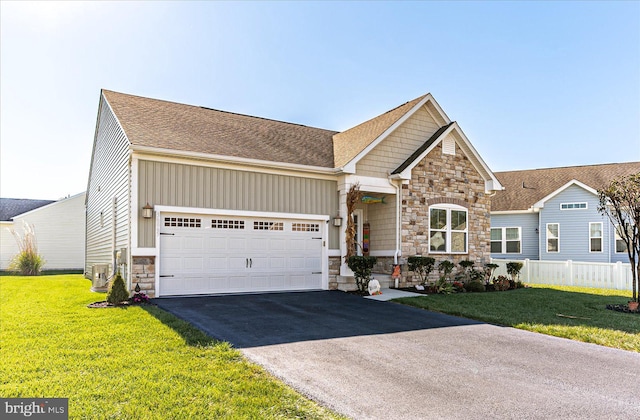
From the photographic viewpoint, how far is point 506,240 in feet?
72.4

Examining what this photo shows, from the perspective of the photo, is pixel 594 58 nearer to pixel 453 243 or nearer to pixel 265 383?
pixel 453 243

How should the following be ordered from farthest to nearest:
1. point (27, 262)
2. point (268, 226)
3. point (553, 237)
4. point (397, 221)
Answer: point (27, 262), point (553, 237), point (397, 221), point (268, 226)

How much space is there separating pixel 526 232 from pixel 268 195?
1493cm

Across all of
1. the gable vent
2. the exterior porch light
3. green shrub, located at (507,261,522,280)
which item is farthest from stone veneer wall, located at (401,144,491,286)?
the exterior porch light

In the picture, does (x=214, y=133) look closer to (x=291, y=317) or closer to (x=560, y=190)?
(x=291, y=317)

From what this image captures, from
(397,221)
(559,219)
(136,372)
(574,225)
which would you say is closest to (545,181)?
(559,219)

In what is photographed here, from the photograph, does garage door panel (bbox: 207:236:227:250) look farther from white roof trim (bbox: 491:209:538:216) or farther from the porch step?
white roof trim (bbox: 491:209:538:216)

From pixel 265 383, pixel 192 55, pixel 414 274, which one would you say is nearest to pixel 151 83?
pixel 192 55

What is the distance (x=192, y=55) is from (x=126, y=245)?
21.5 feet

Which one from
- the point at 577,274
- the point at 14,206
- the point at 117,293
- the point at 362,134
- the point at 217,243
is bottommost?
the point at 577,274

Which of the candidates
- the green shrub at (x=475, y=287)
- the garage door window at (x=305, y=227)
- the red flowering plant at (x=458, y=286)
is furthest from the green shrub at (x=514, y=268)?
the garage door window at (x=305, y=227)

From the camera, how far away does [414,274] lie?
14.0 m

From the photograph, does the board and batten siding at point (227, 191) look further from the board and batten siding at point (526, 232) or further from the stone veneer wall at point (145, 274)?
the board and batten siding at point (526, 232)

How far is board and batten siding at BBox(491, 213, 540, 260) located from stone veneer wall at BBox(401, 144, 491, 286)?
6.91 meters
